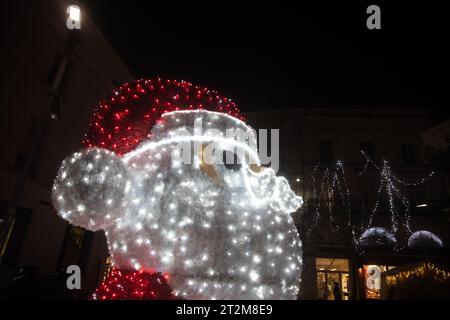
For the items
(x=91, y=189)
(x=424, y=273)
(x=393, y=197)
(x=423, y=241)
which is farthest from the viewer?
(x=393, y=197)

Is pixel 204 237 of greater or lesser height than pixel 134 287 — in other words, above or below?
above

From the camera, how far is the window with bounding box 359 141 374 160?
18.1 m

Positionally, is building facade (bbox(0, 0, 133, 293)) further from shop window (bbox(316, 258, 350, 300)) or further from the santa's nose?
shop window (bbox(316, 258, 350, 300))

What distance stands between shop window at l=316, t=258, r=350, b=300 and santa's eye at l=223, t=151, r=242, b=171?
580 inches

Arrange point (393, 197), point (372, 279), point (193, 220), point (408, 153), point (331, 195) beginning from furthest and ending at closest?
1. point (408, 153)
2. point (331, 195)
3. point (393, 197)
4. point (372, 279)
5. point (193, 220)

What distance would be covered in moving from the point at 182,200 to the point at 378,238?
557 inches

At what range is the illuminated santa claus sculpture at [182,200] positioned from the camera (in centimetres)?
254

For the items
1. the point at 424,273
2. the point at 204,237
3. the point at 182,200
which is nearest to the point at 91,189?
the point at 182,200

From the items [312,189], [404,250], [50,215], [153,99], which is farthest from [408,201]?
[153,99]

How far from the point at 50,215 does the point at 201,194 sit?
9.63 m

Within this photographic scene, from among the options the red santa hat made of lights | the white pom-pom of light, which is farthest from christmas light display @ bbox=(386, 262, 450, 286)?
the white pom-pom of light

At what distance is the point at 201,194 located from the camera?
275 cm

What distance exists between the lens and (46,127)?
1047cm

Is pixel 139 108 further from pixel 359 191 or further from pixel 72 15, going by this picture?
pixel 359 191
